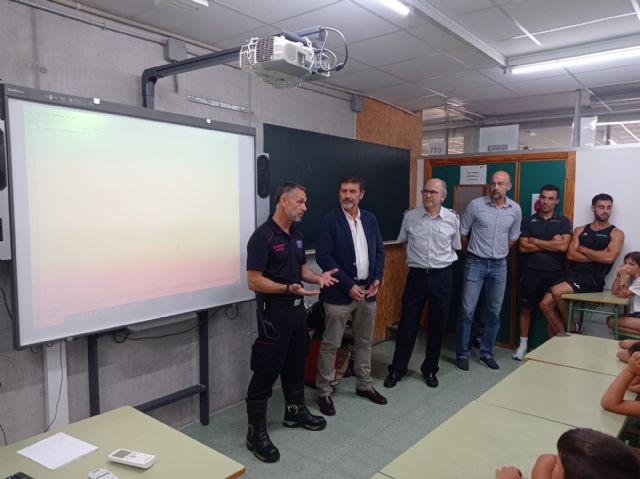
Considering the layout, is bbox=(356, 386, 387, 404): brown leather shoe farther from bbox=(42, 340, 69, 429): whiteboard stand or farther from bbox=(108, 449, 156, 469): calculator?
bbox=(108, 449, 156, 469): calculator

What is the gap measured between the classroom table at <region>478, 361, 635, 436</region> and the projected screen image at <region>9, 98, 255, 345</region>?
1863 mm

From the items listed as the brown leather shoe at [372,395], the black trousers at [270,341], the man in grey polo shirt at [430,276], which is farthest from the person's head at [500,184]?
the black trousers at [270,341]

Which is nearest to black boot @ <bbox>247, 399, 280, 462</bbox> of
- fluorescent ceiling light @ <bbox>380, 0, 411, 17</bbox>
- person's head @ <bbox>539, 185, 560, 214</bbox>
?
fluorescent ceiling light @ <bbox>380, 0, 411, 17</bbox>

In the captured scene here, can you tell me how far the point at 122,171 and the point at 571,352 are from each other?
273cm

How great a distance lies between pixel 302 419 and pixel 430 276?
1.57 m

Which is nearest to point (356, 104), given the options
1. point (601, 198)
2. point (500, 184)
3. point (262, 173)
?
point (500, 184)

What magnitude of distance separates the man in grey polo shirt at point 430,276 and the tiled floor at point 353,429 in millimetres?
227

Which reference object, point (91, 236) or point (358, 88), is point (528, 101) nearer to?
point (358, 88)

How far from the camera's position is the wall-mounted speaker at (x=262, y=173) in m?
3.25

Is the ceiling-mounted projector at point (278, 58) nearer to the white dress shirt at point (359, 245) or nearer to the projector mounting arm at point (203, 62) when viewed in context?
the projector mounting arm at point (203, 62)

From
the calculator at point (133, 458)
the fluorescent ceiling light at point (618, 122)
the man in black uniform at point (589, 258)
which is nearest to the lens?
the calculator at point (133, 458)

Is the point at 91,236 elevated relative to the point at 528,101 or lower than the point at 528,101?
lower

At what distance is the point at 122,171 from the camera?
2.52m

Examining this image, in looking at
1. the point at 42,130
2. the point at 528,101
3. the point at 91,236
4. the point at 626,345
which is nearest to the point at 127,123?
the point at 42,130
